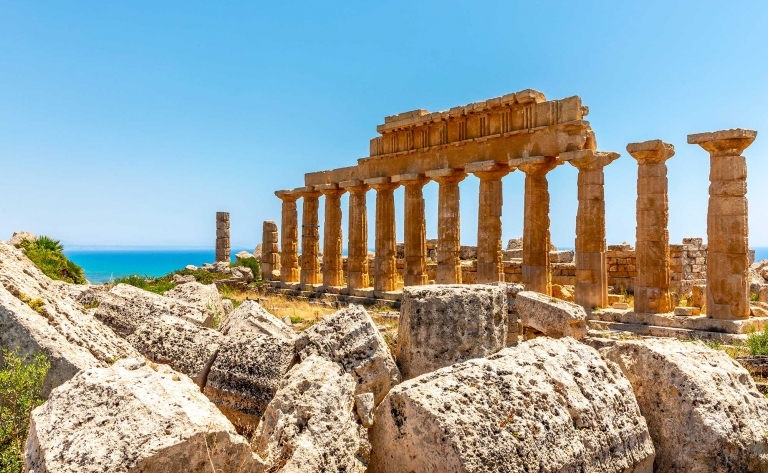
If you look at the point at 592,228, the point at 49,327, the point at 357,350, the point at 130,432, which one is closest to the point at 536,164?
the point at 592,228

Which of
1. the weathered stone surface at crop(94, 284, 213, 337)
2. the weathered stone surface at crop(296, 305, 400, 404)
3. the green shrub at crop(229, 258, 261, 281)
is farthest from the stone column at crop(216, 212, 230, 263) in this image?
the weathered stone surface at crop(296, 305, 400, 404)

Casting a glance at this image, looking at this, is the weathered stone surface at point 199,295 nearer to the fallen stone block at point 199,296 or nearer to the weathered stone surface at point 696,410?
the fallen stone block at point 199,296

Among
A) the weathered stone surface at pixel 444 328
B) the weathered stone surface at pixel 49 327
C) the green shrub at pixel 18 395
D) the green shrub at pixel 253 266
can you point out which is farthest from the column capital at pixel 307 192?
the green shrub at pixel 18 395

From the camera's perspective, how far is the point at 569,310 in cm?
988

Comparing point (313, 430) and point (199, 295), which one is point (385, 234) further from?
point (313, 430)

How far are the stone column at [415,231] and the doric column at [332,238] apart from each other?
4.14m

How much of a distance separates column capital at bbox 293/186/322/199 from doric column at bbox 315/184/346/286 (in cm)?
87

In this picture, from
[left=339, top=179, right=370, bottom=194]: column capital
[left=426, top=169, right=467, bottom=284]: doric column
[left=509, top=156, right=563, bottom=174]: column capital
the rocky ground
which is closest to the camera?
the rocky ground

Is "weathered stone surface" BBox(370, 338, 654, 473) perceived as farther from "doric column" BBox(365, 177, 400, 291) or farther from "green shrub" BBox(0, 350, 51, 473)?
"doric column" BBox(365, 177, 400, 291)

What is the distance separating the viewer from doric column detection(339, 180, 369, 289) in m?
23.2

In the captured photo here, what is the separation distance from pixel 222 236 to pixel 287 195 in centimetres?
1307

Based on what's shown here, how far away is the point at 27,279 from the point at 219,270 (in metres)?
25.8

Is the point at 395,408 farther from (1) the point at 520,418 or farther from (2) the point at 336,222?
(2) the point at 336,222

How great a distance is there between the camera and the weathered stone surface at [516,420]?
4266 millimetres
